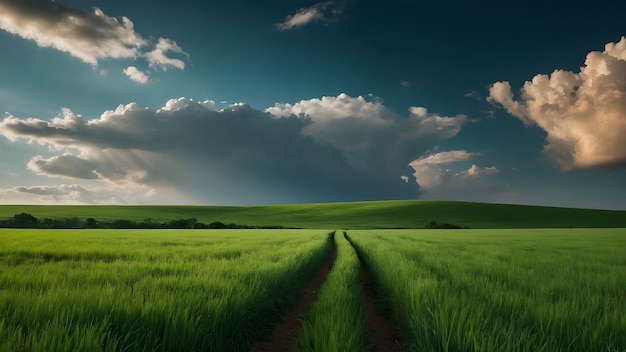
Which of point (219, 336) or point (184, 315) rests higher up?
point (184, 315)

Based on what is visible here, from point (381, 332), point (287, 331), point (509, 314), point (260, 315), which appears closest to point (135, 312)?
point (260, 315)

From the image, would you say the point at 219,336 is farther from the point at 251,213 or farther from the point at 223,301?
the point at 251,213

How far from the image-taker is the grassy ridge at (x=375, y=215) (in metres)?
87.5

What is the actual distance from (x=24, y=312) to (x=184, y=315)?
156cm

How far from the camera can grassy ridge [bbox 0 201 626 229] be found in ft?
287

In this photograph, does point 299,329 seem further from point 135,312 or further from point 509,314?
point 509,314

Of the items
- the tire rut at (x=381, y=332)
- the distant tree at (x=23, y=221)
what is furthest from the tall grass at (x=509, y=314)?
the distant tree at (x=23, y=221)

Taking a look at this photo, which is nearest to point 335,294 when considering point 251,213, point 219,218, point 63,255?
point 63,255

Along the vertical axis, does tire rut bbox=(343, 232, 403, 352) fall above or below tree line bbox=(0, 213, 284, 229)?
above

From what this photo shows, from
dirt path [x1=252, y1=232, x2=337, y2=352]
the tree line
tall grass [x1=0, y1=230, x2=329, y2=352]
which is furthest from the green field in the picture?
the tree line

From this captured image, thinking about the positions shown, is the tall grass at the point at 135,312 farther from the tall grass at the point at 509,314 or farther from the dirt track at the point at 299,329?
the tall grass at the point at 509,314

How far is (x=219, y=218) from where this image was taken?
9950 cm

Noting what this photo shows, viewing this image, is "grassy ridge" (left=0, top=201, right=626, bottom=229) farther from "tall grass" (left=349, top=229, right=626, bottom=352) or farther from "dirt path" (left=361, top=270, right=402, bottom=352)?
"tall grass" (left=349, top=229, right=626, bottom=352)

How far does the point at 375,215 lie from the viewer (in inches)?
3861
